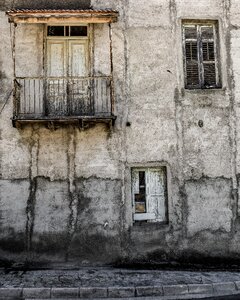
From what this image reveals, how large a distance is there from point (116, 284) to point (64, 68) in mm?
5899

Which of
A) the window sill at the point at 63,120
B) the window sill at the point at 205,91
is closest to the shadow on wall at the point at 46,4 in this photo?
the window sill at the point at 63,120

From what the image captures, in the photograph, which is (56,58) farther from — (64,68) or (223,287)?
(223,287)

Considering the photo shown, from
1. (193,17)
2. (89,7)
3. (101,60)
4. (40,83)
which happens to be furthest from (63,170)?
(193,17)

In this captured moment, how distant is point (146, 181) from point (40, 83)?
153 inches

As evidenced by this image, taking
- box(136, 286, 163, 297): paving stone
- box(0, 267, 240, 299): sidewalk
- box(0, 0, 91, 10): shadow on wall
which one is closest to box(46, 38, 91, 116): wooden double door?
box(0, 0, 91, 10): shadow on wall

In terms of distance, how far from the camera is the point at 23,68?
10938 millimetres

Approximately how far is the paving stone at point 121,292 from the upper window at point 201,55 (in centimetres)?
580

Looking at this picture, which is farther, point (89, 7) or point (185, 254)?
point (89, 7)

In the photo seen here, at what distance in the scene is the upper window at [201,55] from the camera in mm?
11391

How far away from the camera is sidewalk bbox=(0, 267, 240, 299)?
26.6ft

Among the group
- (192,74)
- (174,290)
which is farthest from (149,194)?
(192,74)

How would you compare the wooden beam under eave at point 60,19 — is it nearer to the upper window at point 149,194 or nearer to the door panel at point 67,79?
the door panel at point 67,79

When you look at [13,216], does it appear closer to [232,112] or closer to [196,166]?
[196,166]

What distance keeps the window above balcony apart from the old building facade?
3cm
